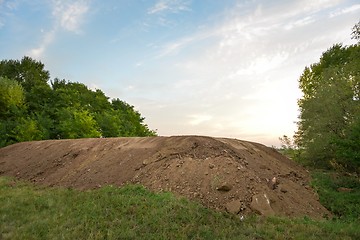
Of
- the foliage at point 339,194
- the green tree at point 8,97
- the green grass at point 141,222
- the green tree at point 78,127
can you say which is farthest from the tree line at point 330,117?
the green tree at point 8,97

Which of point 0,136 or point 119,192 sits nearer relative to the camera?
point 119,192

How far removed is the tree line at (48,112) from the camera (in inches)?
1137

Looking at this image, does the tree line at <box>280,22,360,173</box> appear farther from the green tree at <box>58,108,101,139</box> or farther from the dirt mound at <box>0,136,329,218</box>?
the green tree at <box>58,108,101,139</box>

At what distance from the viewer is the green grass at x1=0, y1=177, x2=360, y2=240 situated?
24.4ft

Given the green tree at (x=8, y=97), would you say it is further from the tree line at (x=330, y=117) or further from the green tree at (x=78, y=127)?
the tree line at (x=330, y=117)

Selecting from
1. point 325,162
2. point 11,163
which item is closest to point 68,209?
point 11,163

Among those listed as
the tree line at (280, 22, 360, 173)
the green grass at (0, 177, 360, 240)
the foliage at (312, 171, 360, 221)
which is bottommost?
the green grass at (0, 177, 360, 240)

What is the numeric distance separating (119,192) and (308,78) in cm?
2948

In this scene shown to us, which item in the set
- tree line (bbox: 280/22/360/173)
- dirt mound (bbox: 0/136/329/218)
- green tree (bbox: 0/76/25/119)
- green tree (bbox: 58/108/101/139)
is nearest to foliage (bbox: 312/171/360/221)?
dirt mound (bbox: 0/136/329/218)

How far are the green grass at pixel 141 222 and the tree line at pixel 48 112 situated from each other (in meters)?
19.9

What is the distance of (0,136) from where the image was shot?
1112 inches

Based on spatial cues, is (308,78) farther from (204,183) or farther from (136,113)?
(204,183)

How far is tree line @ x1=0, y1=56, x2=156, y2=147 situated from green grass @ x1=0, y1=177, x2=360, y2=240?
1992 cm

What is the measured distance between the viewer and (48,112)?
33.0m
